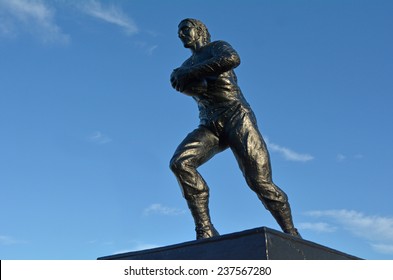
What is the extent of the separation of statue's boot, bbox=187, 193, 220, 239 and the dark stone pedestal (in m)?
0.73

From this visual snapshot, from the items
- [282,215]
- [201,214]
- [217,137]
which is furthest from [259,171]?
[201,214]

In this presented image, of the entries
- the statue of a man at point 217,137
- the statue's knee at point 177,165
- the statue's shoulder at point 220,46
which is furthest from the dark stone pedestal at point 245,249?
the statue's shoulder at point 220,46

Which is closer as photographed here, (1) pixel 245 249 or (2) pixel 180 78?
(1) pixel 245 249

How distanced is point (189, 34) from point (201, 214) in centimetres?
216

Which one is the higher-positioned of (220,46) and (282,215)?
(220,46)

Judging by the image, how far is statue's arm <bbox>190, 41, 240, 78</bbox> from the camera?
7051 millimetres

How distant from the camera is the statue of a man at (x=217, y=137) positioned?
6.89m

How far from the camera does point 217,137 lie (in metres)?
7.23

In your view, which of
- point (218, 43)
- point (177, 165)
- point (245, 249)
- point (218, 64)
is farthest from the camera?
point (218, 43)

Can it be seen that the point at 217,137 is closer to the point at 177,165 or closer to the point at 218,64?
the point at 177,165

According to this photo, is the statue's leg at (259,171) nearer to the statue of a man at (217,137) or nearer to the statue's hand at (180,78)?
the statue of a man at (217,137)

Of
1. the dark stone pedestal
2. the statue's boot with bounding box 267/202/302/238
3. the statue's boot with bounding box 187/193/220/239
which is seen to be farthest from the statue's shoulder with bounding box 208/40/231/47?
the dark stone pedestal
